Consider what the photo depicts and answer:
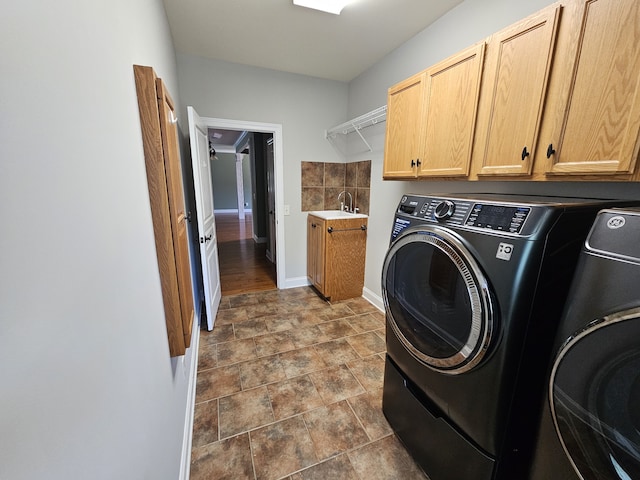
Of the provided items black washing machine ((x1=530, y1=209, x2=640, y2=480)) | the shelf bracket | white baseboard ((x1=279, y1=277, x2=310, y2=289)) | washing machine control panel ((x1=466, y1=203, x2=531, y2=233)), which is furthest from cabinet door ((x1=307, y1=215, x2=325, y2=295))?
black washing machine ((x1=530, y1=209, x2=640, y2=480))

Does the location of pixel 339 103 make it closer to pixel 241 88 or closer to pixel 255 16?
pixel 241 88

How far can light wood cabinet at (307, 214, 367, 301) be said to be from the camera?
2869 millimetres

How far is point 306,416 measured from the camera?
159 cm

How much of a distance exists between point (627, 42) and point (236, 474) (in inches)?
92.4

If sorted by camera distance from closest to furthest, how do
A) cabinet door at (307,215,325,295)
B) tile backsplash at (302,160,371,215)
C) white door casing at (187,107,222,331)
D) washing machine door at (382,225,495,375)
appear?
washing machine door at (382,225,495,375), white door casing at (187,107,222,331), cabinet door at (307,215,325,295), tile backsplash at (302,160,371,215)

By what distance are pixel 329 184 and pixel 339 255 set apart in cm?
97

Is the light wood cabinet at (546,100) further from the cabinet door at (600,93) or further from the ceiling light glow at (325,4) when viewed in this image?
the ceiling light glow at (325,4)

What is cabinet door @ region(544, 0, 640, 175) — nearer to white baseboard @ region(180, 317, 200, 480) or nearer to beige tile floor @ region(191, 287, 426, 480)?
beige tile floor @ region(191, 287, 426, 480)

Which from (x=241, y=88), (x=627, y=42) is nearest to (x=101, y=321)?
(x=627, y=42)

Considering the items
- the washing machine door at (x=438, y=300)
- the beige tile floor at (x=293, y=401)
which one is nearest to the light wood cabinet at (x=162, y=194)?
the beige tile floor at (x=293, y=401)

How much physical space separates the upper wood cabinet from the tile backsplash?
3.23 ft

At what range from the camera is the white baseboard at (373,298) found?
2853 millimetres

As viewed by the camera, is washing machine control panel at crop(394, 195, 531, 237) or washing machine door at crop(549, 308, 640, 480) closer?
washing machine door at crop(549, 308, 640, 480)

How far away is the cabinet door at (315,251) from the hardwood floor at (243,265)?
22.2 inches
